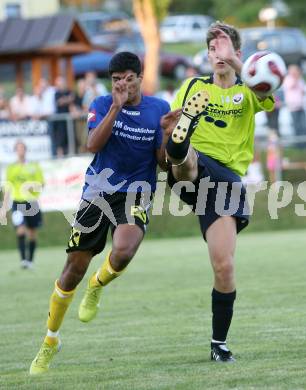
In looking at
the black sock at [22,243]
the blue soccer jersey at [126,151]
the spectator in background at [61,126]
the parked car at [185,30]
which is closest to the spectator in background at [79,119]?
the spectator in background at [61,126]

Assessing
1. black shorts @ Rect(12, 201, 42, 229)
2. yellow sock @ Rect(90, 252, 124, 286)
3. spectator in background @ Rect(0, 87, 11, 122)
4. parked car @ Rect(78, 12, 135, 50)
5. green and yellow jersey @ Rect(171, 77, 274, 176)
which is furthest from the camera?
parked car @ Rect(78, 12, 135, 50)

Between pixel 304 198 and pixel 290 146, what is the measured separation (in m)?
1.48

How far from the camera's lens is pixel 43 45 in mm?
26281

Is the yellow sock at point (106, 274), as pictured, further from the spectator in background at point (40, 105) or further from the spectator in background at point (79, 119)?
the spectator in background at point (40, 105)

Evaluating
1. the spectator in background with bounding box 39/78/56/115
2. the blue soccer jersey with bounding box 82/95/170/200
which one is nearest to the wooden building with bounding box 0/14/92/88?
the spectator in background with bounding box 39/78/56/115

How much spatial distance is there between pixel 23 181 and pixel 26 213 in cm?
48

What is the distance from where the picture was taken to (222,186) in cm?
688

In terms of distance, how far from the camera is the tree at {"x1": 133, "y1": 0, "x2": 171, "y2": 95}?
30.9 metres

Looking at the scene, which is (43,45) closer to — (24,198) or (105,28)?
(24,198)

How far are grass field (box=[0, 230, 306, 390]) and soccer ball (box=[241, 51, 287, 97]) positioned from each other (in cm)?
171

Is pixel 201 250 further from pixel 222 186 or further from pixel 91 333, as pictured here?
pixel 222 186

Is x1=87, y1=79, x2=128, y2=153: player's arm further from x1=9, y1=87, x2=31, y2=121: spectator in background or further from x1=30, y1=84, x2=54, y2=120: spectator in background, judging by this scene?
x1=30, y1=84, x2=54, y2=120: spectator in background

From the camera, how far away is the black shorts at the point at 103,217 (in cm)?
688

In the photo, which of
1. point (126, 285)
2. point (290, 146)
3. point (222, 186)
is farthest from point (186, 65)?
point (222, 186)
